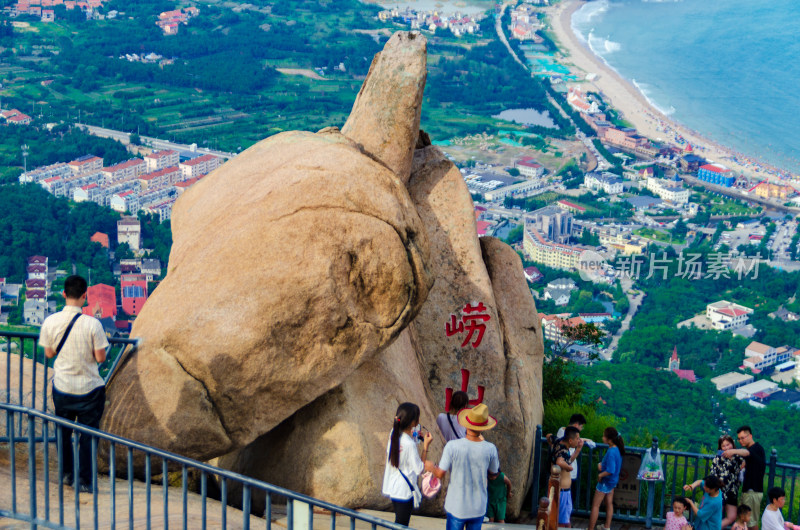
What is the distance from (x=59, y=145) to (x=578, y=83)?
4994 centimetres

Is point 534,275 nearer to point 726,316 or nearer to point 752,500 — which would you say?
point 726,316

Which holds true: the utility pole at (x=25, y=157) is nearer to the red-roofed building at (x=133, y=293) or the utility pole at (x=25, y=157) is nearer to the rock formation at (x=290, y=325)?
the red-roofed building at (x=133, y=293)

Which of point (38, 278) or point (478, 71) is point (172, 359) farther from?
point (478, 71)

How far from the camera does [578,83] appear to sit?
3984 inches

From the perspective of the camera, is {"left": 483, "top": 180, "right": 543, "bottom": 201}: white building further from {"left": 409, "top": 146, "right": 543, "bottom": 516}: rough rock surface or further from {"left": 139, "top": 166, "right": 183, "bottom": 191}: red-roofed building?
{"left": 409, "top": 146, "right": 543, "bottom": 516}: rough rock surface

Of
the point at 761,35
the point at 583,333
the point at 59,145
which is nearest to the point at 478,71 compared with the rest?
the point at 761,35

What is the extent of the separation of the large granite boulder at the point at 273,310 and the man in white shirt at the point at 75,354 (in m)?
0.87

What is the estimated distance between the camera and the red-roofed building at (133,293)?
51.1m

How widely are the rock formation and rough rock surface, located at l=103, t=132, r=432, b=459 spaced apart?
10 mm

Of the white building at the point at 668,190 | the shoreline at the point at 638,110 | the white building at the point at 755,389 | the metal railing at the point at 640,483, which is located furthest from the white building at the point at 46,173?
the metal railing at the point at 640,483

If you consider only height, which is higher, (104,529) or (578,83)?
(104,529)

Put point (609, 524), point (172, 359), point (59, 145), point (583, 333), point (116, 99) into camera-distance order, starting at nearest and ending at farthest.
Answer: point (172, 359) < point (609, 524) < point (583, 333) < point (59, 145) < point (116, 99)

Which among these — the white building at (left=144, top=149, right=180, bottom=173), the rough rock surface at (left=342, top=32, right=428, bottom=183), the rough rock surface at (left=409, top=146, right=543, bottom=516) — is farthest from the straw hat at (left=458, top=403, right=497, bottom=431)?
the white building at (left=144, top=149, right=180, bottom=173)

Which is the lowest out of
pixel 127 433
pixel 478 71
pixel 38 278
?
pixel 38 278
